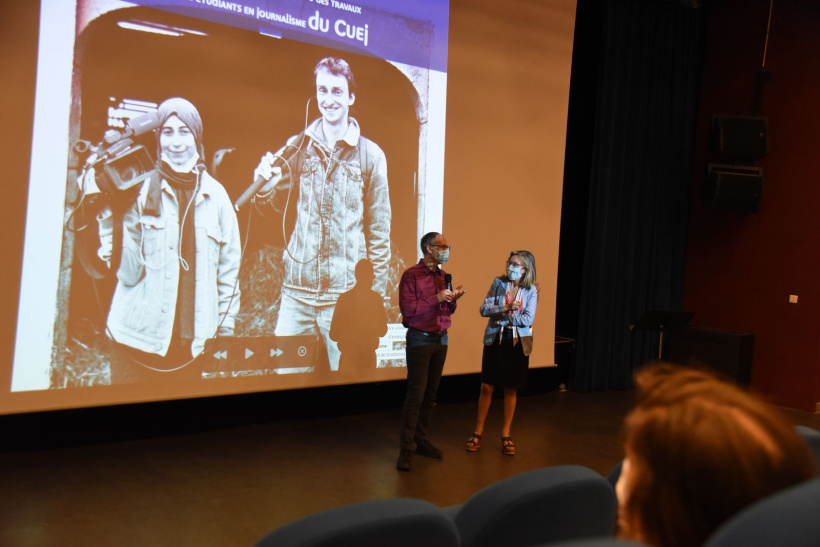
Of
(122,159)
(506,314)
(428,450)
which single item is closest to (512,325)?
(506,314)

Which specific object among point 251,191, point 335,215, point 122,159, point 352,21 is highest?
point 352,21

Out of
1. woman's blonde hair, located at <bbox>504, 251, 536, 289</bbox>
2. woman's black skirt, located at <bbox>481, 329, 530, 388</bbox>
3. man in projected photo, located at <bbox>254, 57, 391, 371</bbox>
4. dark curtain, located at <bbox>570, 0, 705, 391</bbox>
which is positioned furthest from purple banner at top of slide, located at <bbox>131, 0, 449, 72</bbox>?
dark curtain, located at <bbox>570, 0, 705, 391</bbox>

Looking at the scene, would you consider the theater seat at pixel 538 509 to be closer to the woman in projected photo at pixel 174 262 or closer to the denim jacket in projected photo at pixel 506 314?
the denim jacket in projected photo at pixel 506 314

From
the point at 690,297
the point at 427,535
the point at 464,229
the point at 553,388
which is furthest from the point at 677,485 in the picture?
the point at 690,297

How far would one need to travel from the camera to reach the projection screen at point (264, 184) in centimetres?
396

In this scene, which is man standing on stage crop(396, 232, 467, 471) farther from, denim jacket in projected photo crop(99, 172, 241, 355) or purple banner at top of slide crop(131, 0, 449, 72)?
purple banner at top of slide crop(131, 0, 449, 72)

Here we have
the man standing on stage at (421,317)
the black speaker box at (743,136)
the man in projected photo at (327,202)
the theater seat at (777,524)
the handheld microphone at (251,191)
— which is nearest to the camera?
the theater seat at (777,524)

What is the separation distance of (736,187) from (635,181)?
38.3 inches

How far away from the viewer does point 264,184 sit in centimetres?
468

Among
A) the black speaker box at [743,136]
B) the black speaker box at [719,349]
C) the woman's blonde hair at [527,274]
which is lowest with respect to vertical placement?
the black speaker box at [719,349]

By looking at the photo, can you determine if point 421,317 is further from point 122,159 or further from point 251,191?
point 122,159

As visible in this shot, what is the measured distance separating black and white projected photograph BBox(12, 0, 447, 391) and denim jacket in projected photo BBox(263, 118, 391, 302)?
0.01m

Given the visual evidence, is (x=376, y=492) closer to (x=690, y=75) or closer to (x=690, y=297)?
(x=690, y=297)

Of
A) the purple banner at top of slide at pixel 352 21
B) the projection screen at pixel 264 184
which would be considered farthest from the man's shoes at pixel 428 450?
the purple banner at top of slide at pixel 352 21
